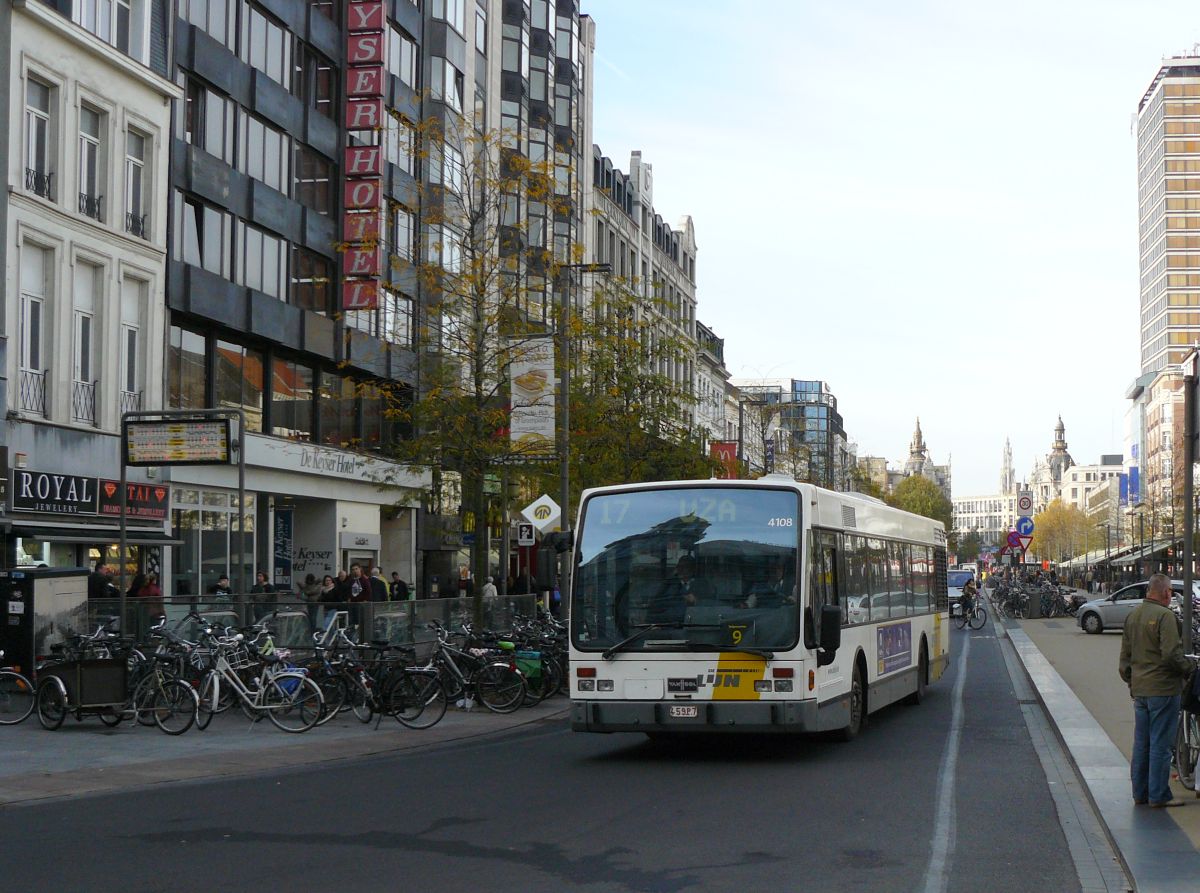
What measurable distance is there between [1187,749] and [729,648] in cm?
435

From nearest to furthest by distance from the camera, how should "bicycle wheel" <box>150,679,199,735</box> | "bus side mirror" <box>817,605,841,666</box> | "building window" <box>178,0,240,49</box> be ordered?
"bus side mirror" <box>817,605,841,666</box>, "bicycle wheel" <box>150,679,199,735</box>, "building window" <box>178,0,240,49</box>

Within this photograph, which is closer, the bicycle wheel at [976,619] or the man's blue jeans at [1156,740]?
the man's blue jeans at [1156,740]

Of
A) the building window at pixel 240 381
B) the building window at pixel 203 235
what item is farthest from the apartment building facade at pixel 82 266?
the building window at pixel 240 381

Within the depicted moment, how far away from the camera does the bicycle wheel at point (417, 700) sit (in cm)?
1859

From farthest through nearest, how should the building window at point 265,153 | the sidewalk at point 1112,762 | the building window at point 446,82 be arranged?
1. the building window at point 446,82
2. the building window at point 265,153
3. the sidewalk at point 1112,762

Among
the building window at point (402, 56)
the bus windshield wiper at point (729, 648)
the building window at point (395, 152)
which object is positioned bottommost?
the bus windshield wiper at point (729, 648)

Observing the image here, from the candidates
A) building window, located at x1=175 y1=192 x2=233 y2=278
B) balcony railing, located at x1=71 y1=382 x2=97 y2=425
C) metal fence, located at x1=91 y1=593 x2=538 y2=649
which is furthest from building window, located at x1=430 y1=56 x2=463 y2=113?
metal fence, located at x1=91 y1=593 x2=538 y2=649

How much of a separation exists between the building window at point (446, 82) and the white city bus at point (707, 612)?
32833mm

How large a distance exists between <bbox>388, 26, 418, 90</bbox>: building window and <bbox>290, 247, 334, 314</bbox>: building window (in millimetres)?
6540

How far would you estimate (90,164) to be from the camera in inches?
1224

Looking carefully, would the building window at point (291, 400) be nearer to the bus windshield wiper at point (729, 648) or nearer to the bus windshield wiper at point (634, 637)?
the bus windshield wiper at point (634, 637)

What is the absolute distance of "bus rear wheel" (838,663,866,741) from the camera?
1667cm

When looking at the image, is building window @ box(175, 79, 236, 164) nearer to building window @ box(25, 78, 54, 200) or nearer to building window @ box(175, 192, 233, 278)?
building window @ box(175, 192, 233, 278)

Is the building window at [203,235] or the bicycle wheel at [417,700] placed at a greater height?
the building window at [203,235]
